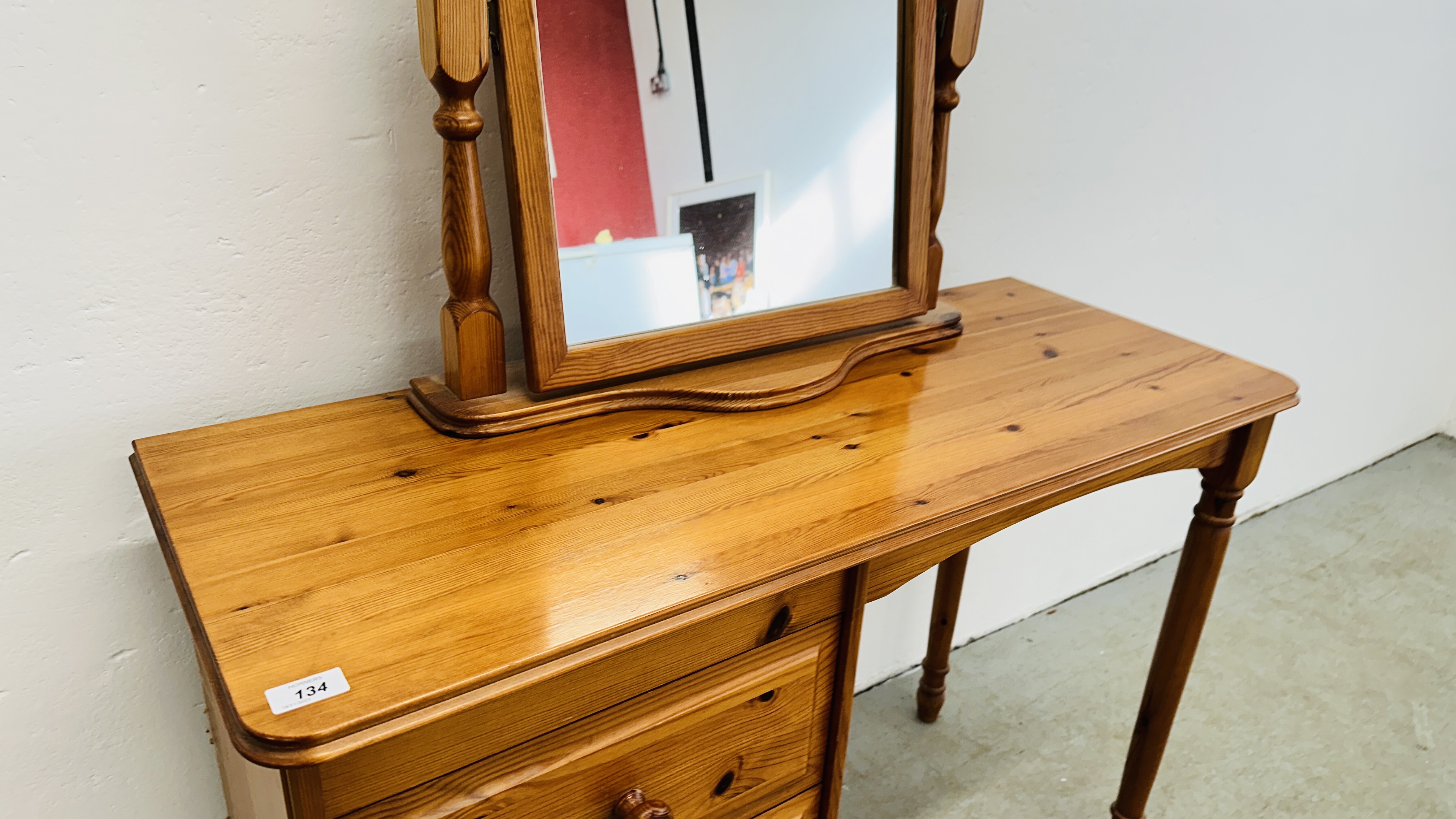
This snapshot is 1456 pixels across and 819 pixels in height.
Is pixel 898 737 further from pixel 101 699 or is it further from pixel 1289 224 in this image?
pixel 1289 224

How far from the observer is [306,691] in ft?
1.95

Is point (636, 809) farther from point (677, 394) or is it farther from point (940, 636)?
point (940, 636)

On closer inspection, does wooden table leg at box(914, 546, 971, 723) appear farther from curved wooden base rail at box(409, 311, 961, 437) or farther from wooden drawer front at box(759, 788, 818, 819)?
wooden drawer front at box(759, 788, 818, 819)

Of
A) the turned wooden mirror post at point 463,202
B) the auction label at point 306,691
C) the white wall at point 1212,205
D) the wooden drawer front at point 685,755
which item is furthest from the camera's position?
the white wall at point 1212,205

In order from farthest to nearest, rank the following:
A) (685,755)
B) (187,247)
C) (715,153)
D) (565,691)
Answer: (715,153), (187,247), (685,755), (565,691)

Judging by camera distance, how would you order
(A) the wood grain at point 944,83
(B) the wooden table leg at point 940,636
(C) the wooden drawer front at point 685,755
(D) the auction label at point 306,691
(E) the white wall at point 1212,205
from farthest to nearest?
(B) the wooden table leg at point 940,636 → (E) the white wall at point 1212,205 → (A) the wood grain at point 944,83 → (C) the wooden drawer front at point 685,755 → (D) the auction label at point 306,691

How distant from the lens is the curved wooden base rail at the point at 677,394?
94 cm

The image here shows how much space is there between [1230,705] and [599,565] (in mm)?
1524

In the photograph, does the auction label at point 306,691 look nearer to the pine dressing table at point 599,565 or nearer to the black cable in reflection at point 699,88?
the pine dressing table at point 599,565

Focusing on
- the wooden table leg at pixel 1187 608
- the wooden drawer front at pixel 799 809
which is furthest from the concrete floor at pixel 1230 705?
the wooden drawer front at pixel 799 809

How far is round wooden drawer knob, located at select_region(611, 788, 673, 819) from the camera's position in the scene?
783mm

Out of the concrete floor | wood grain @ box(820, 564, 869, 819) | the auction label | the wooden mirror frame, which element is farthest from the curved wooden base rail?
the concrete floor

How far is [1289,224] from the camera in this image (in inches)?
80.7

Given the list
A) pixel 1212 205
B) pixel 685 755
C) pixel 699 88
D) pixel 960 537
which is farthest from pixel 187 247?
pixel 1212 205
